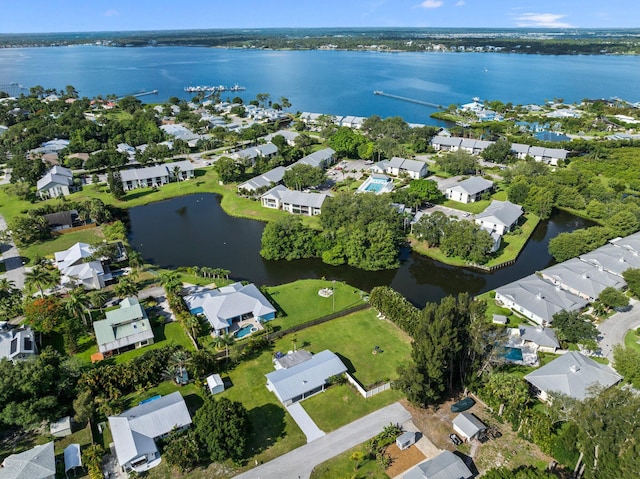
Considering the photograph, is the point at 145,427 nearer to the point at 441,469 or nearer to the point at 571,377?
the point at 441,469

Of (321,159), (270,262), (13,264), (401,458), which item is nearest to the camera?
(401,458)

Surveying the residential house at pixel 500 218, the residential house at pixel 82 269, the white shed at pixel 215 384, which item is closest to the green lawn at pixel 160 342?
the white shed at pixel 215 384

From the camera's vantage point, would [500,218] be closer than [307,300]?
No

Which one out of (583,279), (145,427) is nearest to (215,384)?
(145,427)

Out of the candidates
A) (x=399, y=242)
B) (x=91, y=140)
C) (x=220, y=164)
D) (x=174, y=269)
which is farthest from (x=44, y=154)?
(x=399, y=242)

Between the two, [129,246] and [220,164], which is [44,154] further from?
[129,246]

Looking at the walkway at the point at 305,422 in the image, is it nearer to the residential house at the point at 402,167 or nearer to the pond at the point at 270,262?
the pond at the point at 270,262
